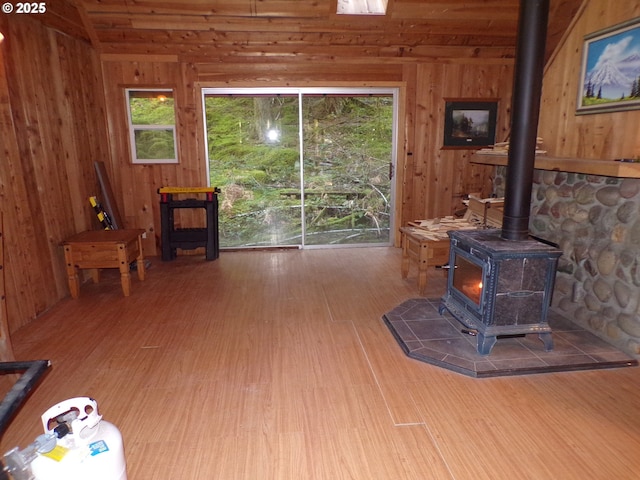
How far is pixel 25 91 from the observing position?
3.55m

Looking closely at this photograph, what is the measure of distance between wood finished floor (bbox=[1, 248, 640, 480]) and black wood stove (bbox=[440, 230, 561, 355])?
342 millimetres

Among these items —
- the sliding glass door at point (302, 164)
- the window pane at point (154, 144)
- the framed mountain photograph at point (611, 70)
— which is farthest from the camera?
the sliding glass door at point (302, 164)

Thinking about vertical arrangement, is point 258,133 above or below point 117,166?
above

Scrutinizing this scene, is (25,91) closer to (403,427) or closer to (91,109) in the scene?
(91,109)

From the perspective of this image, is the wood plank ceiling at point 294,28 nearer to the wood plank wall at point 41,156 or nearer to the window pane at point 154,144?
the wood plank wall at point 41,156

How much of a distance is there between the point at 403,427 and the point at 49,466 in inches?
60.0

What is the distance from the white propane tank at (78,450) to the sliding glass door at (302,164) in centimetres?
431

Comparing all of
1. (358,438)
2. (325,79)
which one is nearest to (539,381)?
(358,438)

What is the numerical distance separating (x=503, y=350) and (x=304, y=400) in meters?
1.42

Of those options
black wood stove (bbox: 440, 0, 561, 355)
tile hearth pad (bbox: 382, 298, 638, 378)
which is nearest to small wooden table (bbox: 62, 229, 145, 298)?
tile hearth pad (bbox: 382, 298, 638, 378)

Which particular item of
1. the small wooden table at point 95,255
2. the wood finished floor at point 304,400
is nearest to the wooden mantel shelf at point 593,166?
the wood finished floor at point 304,400

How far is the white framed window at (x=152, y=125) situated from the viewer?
5.12 meters

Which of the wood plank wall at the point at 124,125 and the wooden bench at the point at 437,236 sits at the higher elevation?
the wood plank wall at the point at 124,125

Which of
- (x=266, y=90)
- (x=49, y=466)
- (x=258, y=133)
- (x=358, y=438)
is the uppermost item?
(x=266, y=90)
